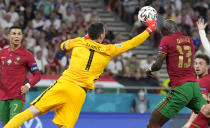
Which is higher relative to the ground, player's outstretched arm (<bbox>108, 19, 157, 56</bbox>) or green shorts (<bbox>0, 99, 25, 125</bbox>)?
player's outstretched arm (<bbox>108, 19, 157, 56</bbox>)

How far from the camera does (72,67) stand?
7328 mm

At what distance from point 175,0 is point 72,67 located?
510 inches

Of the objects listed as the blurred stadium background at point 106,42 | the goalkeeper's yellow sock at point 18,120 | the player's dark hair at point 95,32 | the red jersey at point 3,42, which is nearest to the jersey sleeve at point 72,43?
the player's dark hair at point 95,32

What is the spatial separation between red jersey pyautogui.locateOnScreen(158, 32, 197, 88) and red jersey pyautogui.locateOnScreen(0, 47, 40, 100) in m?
2.46

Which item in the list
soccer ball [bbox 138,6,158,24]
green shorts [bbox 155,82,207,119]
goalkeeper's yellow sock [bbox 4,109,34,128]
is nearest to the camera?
goalkeeper's yellow sock [bbox 4,109,34,128]

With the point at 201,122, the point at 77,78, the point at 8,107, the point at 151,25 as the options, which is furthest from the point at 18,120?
the point at 201,122

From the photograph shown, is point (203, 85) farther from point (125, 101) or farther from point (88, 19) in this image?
point (88, 19)

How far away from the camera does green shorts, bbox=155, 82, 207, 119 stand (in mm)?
7645

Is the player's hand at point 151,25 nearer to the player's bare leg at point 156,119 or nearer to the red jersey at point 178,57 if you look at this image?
the red jersey at point 178,57

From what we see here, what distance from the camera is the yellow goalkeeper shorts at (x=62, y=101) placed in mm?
7086

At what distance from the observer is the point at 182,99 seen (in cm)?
763

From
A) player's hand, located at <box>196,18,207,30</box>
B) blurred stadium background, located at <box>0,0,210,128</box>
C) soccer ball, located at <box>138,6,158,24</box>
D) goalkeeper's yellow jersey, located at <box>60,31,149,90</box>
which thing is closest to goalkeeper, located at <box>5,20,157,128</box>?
goalkeeper's yellow jersey, located at <box>60,31,149,90</box>

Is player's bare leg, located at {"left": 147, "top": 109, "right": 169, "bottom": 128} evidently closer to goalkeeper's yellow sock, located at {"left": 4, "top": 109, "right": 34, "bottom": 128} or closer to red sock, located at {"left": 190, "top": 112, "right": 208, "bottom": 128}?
red sock, located at {"left": 190, "top": 112, "right": 208, "bottom": 128}

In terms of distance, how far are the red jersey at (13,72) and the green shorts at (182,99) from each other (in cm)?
242
